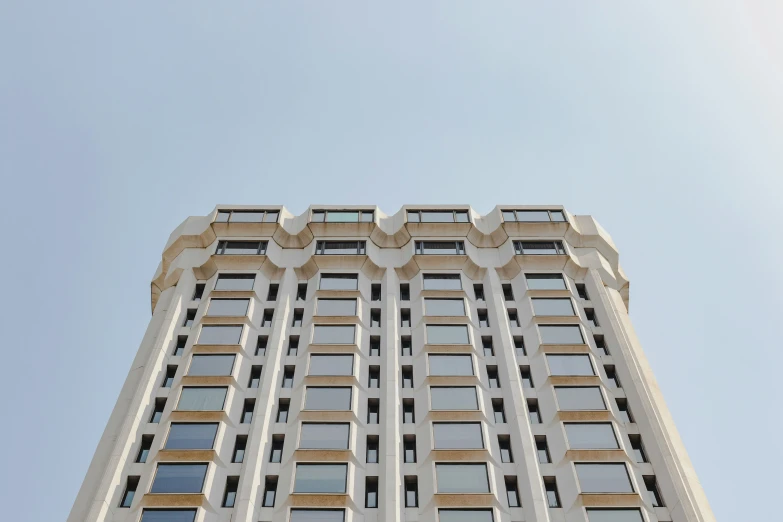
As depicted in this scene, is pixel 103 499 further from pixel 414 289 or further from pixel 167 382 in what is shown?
pixel 414 289

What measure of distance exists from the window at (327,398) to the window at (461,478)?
6907 millimetres

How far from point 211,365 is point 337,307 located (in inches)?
395

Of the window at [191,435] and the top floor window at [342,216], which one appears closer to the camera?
the window at [191,435]

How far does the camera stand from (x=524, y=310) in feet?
174

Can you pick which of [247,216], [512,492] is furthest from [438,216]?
[512,492]

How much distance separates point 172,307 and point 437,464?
2175cm

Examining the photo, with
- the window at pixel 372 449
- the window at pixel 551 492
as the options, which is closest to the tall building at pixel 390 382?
the window at pixel 551 492

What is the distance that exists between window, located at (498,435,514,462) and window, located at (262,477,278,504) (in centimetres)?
1234

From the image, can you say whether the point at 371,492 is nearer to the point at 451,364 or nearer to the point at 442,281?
the point at 451,364

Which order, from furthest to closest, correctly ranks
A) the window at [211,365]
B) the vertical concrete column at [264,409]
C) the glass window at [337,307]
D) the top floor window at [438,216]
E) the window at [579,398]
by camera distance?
the top floor window at [438,216] → the glass window at [337,307] → the window at [211,365] → the window at [579,398] → the vertical concrete column at [264,409]

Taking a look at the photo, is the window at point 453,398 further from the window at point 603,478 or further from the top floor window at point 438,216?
the top floor window at point 438,216

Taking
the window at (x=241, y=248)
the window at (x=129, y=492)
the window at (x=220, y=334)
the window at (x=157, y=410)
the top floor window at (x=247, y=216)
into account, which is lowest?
the window at (x=129, y=492)

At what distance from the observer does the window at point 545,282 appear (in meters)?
55.1

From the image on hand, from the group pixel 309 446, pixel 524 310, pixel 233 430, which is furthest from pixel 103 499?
pixel 524 310
